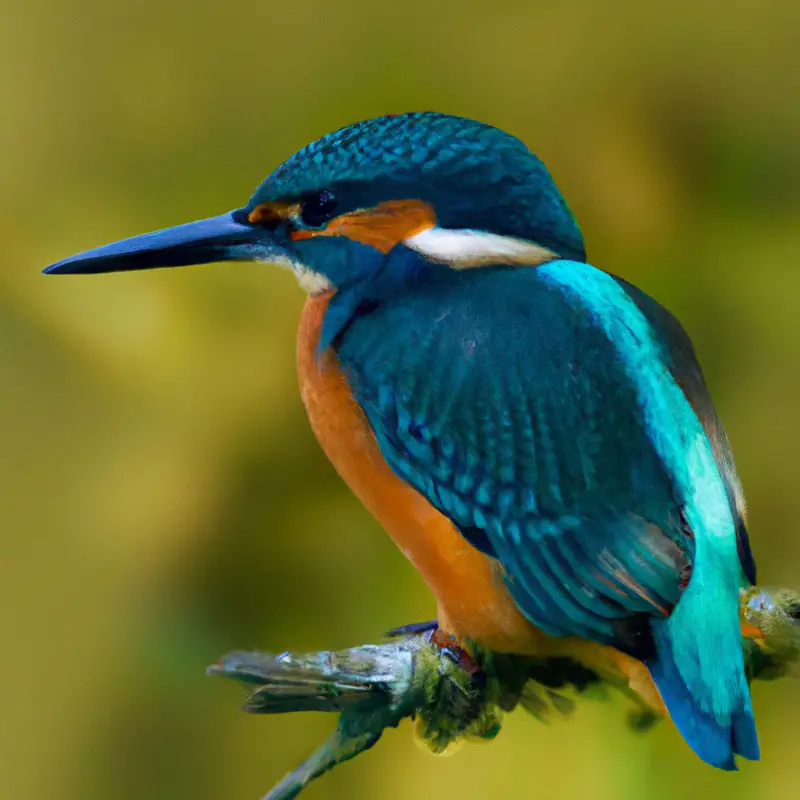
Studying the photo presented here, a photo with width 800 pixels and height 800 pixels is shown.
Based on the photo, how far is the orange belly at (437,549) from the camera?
34.4 inches

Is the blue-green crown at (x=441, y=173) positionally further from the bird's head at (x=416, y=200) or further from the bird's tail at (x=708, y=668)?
the bird's tail at (x=708, y=668)

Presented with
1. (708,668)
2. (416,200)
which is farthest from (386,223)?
(708,668)

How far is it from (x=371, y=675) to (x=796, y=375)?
741 mm

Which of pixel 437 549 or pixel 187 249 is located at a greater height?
pixel 187 249

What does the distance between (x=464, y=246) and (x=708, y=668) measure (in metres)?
0.36

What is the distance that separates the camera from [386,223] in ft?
2.88

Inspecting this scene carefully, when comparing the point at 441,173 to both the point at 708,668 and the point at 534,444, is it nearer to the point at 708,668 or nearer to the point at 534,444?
the point at 534,444

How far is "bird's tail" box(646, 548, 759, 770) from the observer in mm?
755

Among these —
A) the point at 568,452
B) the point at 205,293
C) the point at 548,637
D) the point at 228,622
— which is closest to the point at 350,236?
the point at 568,452

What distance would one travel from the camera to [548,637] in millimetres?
891

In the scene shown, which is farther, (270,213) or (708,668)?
(270,213)

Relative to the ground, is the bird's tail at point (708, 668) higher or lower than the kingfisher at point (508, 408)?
lower

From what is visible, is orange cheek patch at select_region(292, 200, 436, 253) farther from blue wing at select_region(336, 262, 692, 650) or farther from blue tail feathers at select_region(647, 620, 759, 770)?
blue tail feathers at select_region(647, 620, 759, 770)

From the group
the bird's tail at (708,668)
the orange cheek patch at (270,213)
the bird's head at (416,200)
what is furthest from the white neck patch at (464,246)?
the bird's tail at (708,668)
